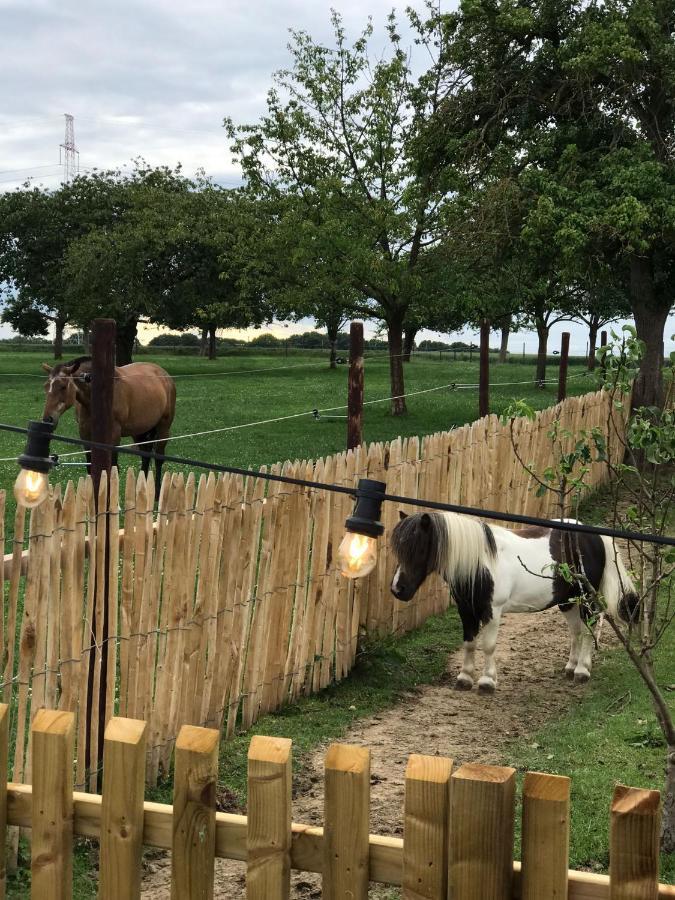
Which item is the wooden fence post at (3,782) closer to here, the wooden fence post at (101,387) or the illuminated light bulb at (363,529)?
the illuminated light bulb at (363,529)

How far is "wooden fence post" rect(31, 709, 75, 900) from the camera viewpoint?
262 cm

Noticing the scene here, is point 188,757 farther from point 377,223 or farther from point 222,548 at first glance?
point 377,223

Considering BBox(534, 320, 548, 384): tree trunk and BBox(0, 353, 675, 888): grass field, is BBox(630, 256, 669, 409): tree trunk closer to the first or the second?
BBox(0, 353, 675, 888): grass field

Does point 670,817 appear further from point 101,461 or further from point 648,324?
point 648,324

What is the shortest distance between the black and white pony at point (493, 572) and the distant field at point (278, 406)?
26.4 ft

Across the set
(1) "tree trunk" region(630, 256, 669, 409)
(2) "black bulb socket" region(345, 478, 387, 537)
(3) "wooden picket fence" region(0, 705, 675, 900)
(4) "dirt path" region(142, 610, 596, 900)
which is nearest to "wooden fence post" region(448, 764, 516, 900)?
(3) "wooden picket fence" region(0, 705, 675, 900)

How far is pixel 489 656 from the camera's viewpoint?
772 cm

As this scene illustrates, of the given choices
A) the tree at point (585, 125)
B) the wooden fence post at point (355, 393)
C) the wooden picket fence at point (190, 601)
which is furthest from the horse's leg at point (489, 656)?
the tree at point (585, 125)

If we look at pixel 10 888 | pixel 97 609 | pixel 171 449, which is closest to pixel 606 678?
pixel 97 609

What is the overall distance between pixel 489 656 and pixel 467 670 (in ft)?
0.73

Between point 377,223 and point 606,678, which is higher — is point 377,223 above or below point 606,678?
above

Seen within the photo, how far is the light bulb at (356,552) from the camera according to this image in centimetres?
320

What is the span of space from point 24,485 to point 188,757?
161cm

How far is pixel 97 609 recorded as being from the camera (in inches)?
213
